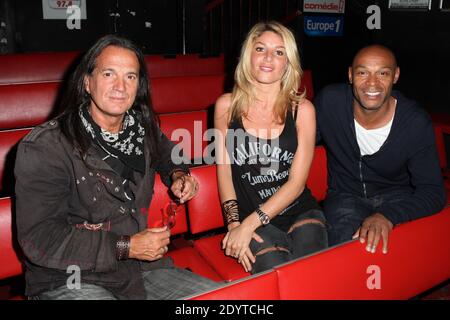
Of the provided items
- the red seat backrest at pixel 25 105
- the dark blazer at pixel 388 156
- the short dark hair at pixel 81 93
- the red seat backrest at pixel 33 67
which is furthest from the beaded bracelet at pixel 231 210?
the red seat backrest at pixel 33 67


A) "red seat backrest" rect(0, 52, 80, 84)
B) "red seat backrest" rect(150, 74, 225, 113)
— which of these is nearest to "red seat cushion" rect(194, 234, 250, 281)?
"red seat backrest" rect(150, 74, 225, 113)

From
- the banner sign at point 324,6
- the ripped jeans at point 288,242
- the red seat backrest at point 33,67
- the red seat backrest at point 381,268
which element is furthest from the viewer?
the banner sign at point 324,6

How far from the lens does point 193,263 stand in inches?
83.9

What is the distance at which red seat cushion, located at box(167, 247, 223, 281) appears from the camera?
6.70ft

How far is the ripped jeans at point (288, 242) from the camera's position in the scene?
1.90 metres

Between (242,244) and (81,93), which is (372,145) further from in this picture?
(81,93)

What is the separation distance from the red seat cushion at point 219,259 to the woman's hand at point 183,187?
14.9 inches

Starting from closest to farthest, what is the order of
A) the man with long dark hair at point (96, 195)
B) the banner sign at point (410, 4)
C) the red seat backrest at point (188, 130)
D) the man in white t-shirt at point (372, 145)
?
the man with long dark hair at point (96, 195) < the man in white t-shirt at point (372, 145) < the red seat backrest at point (188, 130) < the banner sign at point (410, 4)

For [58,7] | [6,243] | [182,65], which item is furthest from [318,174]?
[58,7]

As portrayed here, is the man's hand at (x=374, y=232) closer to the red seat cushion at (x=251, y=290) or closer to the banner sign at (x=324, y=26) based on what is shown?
the red seat cushion at (x=251, y=290)

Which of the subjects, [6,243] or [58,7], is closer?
[6,243]

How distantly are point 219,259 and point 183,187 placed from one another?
464mm
